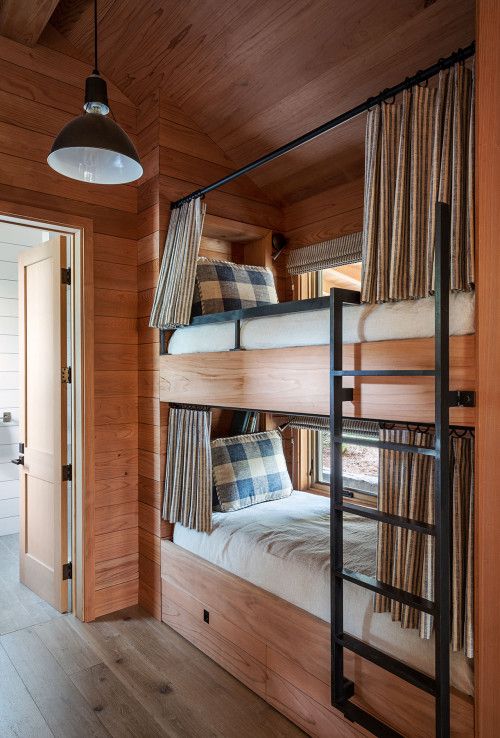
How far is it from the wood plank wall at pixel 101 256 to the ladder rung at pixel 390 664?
5.42 ft

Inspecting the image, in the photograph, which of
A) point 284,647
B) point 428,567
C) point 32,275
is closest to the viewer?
point 428,567

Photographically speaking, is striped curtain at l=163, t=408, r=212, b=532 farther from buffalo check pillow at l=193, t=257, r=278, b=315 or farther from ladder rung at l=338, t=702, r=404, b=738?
ladder rung at l=338, t=702, r=404, b=738

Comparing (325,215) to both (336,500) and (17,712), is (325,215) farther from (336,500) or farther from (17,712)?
(17,712)

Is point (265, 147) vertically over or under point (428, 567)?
over

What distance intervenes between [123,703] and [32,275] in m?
2.47

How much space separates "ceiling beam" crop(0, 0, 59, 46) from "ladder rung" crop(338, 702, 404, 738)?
308 cm

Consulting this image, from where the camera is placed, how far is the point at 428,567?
1489 mm

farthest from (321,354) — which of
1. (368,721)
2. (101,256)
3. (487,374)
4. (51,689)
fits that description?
(51,689)

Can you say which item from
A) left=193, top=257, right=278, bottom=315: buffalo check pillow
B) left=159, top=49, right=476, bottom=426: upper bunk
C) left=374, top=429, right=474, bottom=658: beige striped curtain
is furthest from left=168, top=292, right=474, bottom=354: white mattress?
left=374, top=429, right=474, bottom=658: beige striped curtain

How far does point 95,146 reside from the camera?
1663mm

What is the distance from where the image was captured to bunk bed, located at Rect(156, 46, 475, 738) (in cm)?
137

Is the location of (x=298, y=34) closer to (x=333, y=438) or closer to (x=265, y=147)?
(x=265, y=147)

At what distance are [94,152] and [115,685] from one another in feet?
7.61

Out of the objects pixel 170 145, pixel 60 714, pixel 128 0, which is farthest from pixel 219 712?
pixel 128 0
